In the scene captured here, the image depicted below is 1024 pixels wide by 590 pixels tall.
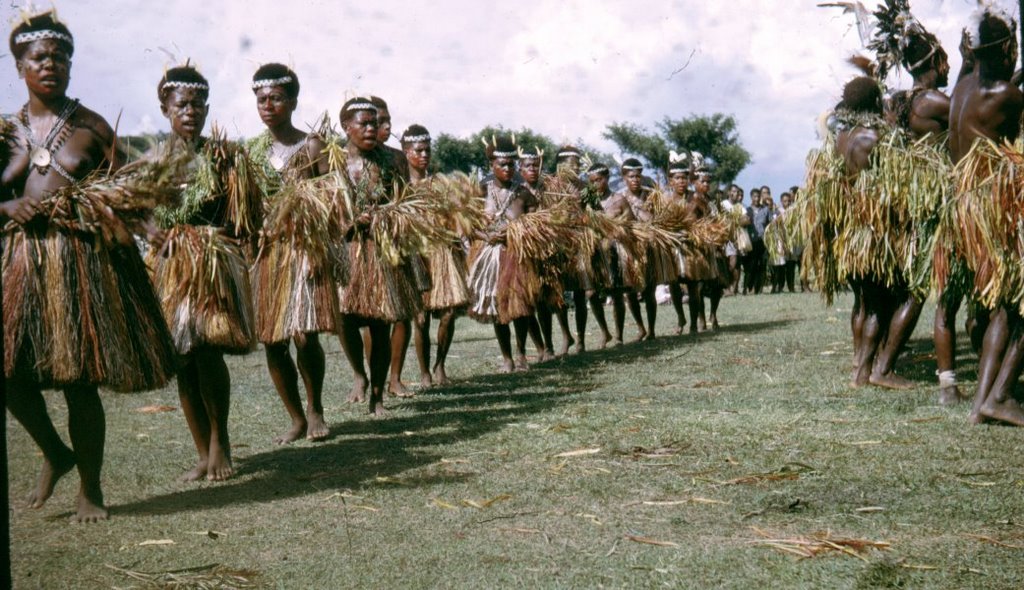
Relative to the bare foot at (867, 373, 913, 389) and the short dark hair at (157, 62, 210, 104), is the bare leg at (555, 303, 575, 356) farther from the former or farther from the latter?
the short dark hair at (157, 62, 210, 104)

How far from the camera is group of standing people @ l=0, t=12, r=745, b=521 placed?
3.48 m

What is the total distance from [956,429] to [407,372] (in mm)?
4794

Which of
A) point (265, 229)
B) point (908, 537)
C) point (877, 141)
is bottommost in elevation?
point (908, 537)

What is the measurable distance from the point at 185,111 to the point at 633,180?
7.29 meters

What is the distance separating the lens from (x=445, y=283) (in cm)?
732

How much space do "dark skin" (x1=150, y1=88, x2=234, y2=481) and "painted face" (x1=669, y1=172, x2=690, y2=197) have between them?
742 cm

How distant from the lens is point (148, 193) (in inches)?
139

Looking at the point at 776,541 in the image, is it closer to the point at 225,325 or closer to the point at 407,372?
the point at 225,325

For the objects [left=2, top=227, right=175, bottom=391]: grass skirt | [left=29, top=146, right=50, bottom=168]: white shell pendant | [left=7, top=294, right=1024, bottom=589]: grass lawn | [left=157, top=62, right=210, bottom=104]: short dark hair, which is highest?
[left=157, top=62, right=210, bottom=104]: short dark hair

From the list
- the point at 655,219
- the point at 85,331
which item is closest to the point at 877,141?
the point at 85,331

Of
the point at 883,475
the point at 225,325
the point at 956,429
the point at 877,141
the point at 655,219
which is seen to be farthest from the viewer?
the point at 655,219

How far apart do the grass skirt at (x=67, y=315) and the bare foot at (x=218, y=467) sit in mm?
790

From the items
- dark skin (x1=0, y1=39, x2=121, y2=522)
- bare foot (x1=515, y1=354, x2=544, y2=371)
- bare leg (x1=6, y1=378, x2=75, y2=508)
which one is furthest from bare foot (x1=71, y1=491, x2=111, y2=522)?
bare foot (x1=515, y1=354, x2=544, y2=371)

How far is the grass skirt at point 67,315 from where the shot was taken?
3.42m
